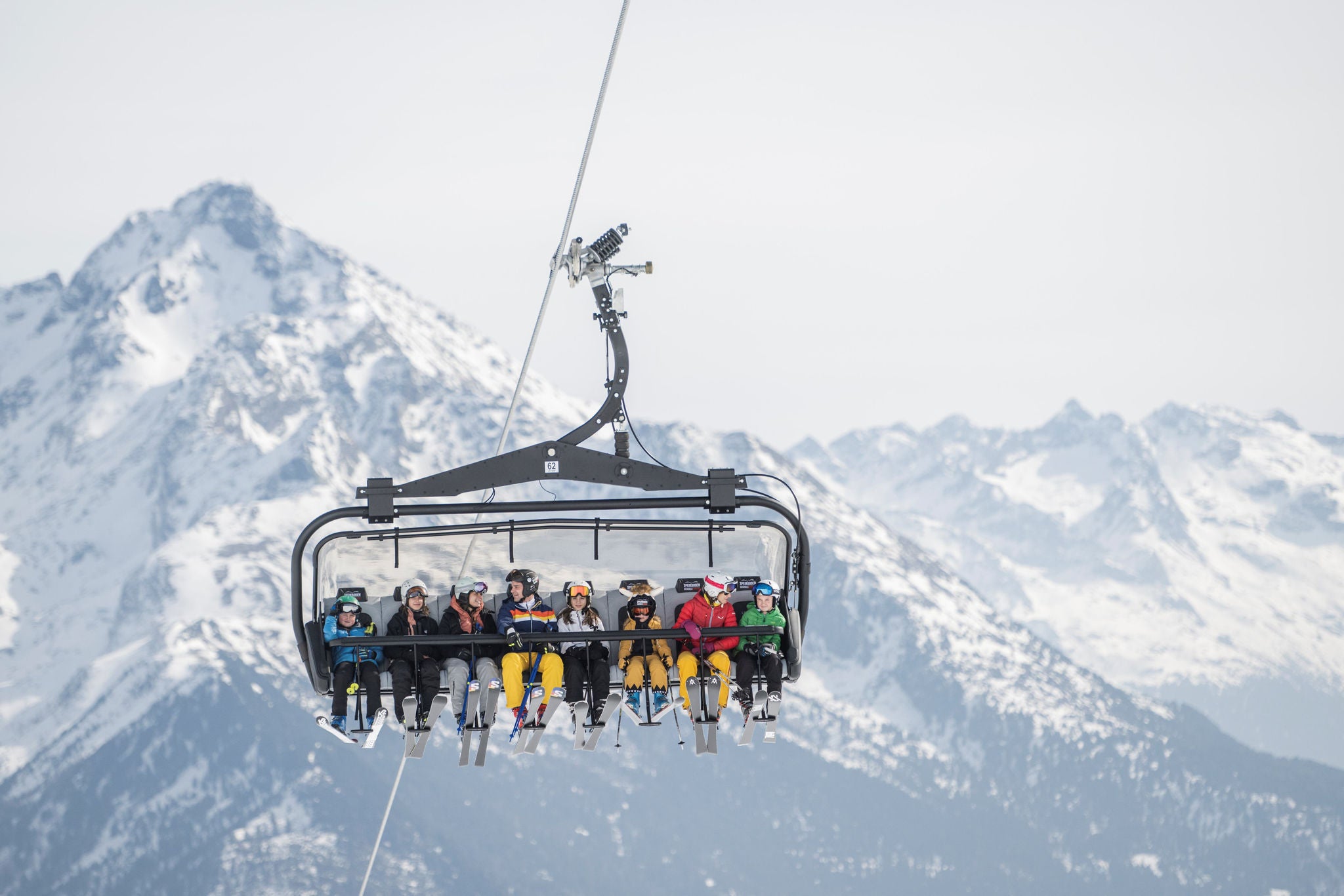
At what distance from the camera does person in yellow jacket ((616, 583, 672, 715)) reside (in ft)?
91.1

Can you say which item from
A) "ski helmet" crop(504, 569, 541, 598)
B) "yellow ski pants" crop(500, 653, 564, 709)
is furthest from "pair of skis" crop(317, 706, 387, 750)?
"ski helmet" crop(504, 569, 541, 598)

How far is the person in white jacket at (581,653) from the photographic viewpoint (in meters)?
27.3

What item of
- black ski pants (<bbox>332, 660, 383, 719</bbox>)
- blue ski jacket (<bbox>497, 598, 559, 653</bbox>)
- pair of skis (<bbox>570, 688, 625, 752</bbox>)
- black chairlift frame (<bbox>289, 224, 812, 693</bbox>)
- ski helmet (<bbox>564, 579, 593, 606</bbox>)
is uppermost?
black chairlift frame (<bbox>289, 224, 812, 693</bbox>)

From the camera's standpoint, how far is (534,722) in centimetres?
2623

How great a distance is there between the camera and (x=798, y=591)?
2684 cm

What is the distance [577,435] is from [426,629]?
4.46 m

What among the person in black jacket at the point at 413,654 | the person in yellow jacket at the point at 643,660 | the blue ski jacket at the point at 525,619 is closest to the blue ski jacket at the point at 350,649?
the person in black jacket at the point at 413,654

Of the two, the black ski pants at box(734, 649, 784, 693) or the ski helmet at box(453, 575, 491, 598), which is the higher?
the ski helmet at box(453, 575, 491, 598)

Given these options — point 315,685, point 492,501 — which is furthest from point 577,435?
point 315,685

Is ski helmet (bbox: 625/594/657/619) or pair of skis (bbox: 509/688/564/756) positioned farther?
ski helmet (bbox: 625/594/657/619)

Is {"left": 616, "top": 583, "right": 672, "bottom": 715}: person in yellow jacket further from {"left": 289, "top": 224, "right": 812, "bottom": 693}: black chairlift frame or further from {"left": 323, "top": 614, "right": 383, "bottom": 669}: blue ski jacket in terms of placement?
{"left": 323, "top": 614, "right": 383, "bottom": 669}: blue ski jacket

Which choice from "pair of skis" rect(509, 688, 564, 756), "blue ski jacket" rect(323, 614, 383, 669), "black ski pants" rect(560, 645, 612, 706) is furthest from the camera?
"black ski pants" rect(560, 645, 612, 706)

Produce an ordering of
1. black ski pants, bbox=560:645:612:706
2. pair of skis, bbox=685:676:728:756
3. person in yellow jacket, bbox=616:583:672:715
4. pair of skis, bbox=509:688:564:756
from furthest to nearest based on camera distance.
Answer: person in yellow jacket, bbox=616:583:672:715, black ski pants, bbox=560:645:612:706, pair of skis, bbox=685:676:728:756, pair of skis, bbox=509:688:564:756

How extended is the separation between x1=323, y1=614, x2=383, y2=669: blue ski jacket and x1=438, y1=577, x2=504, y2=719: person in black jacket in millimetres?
1013
